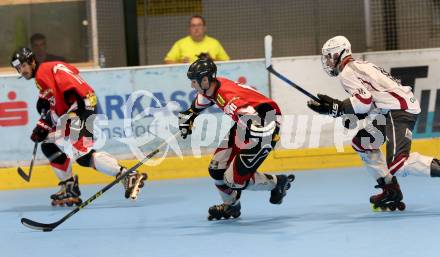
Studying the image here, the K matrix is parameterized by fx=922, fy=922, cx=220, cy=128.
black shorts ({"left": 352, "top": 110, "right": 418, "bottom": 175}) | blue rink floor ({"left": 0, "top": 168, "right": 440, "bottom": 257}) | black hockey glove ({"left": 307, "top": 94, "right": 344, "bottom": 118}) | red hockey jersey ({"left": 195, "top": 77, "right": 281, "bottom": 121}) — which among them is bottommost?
blue rink floor ({"left": 0, "top": 168, "right": 440, "bottom": 257})

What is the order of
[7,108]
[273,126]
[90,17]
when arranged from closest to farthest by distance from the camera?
[273,126] → [7,108] → [90,17]

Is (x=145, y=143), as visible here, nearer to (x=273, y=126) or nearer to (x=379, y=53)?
(x=379, y=53)

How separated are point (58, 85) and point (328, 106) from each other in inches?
92.6

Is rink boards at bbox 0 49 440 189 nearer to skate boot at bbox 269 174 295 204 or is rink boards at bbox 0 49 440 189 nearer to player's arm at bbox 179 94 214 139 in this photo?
player's arm at bbox 179 94 214 139

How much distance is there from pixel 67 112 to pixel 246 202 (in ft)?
5.34

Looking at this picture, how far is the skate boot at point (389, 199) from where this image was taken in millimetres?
6465

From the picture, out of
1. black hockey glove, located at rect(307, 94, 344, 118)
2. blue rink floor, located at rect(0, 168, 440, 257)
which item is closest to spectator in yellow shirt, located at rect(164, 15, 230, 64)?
blue rink floor, located at rect(0, 168, 440, 257)

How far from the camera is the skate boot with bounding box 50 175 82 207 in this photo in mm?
7684

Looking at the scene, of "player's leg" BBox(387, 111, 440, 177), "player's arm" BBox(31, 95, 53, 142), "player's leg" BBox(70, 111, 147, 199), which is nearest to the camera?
"player's leg" BBox(387, 111, 440, 177)

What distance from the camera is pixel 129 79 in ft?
29.7

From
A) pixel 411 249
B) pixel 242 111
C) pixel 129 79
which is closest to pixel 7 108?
pixel 129 79

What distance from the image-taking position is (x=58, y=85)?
7.46 metres

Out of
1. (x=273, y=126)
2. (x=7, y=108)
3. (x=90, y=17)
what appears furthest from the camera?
A: (x=90, y=17)

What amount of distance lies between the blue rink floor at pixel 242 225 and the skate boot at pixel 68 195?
124mm
